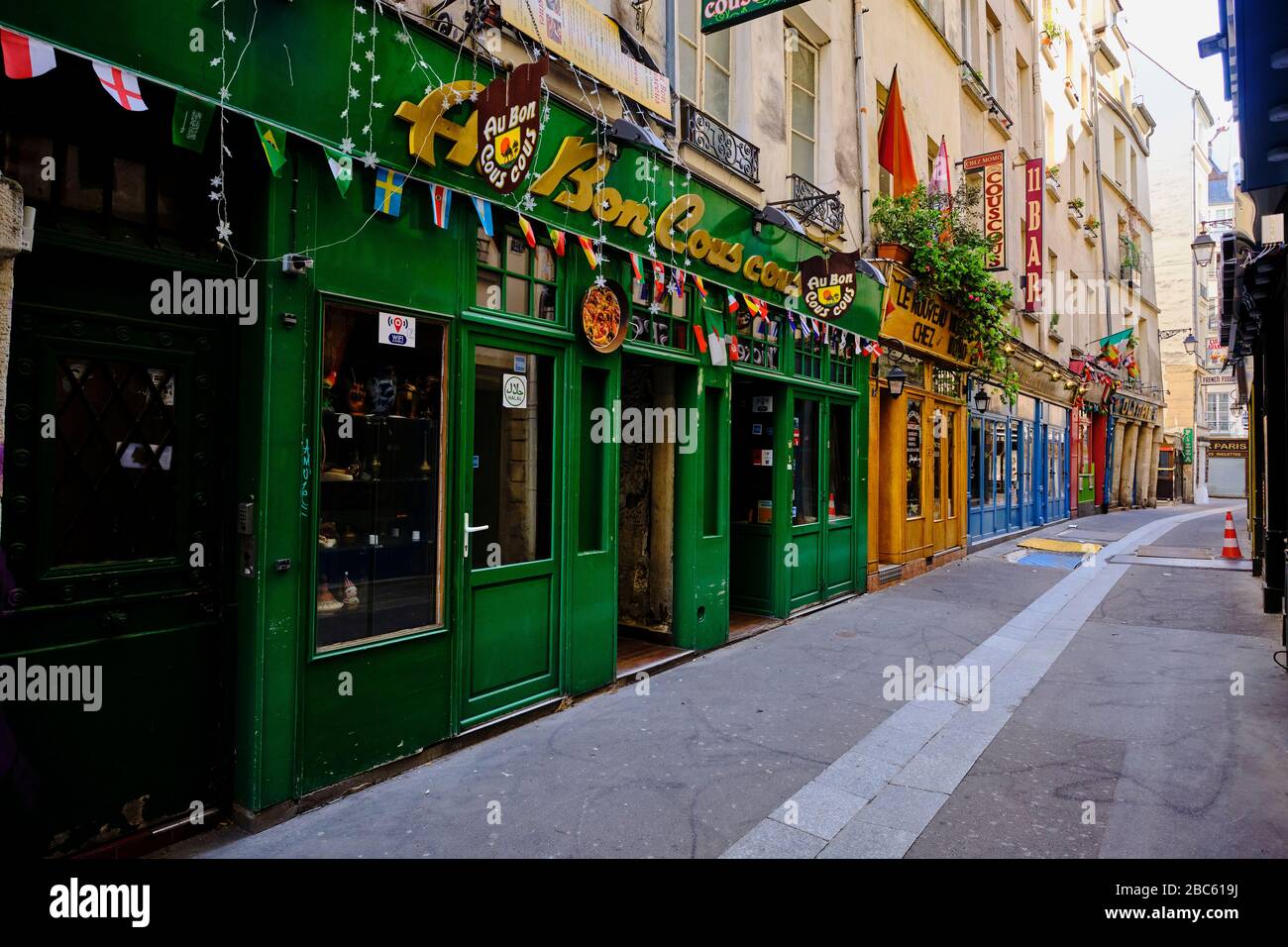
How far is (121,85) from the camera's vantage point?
9.67 ft

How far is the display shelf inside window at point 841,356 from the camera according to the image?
9.25 m

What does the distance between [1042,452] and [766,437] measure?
514 inches

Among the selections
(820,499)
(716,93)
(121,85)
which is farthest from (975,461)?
(121,85)

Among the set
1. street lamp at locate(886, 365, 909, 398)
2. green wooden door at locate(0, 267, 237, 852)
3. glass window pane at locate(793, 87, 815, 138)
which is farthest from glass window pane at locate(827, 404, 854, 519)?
green wooden door at locate(0, 267, 237, 852)

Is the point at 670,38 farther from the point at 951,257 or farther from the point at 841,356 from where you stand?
the point at 951,257

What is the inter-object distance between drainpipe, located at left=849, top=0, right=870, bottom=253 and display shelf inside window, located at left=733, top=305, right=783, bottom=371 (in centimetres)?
282

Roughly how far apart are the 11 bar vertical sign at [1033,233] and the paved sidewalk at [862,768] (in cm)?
1034

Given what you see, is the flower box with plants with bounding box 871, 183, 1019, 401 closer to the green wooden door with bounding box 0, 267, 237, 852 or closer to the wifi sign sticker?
the wifi sign sticker

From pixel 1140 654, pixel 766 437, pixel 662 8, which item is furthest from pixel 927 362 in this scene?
pixel 662 8

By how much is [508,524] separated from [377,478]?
1.03 metres

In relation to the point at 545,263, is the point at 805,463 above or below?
below

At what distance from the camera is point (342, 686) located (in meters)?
3.95

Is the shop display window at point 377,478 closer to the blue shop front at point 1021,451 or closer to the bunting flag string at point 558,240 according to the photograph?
the bunting flag string at point 558,240
